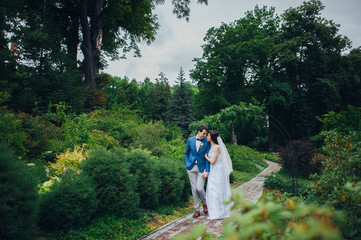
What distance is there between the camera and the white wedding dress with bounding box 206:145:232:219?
588 centimetres

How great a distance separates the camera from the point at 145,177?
19.4ft

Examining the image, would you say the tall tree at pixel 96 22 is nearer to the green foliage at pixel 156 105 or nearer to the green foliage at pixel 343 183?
the green foliage at pixel 343 183

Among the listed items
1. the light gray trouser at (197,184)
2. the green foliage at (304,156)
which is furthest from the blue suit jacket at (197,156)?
the green foliage at (304,156)

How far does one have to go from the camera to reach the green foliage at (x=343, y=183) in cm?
343

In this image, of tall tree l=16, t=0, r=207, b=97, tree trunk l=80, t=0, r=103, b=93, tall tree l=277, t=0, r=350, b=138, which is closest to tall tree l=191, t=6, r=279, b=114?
tall tree l=277, t=0, r=350, b=138

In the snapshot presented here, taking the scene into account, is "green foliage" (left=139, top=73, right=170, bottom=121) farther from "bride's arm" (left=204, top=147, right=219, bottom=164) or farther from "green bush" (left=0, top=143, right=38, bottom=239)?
"green bush" (left=0, top=143, right=38, bottom=239)

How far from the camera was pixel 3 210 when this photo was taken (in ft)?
9.50

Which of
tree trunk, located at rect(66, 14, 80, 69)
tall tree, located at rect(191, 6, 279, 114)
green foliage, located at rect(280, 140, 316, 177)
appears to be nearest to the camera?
green foliage, located at rect(280, 140, 316, 177)

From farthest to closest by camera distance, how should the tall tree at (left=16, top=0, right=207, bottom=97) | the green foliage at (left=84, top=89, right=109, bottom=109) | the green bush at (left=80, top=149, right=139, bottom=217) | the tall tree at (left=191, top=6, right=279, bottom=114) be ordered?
the tall tree at (left=191, top=6, right=279, bottom=114) < the tall tree at (left=16, top=0, right=207, bottom=97) < the green foliage at (left=84, top=89, right=109, bottom=109) < the green bush at (left=80, top=149, right=139, bottom=217)

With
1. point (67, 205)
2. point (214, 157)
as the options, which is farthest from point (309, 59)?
point (67, 205)

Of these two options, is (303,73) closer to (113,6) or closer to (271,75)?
(271,75)

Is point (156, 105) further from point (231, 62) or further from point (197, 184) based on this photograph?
point (197, 184)

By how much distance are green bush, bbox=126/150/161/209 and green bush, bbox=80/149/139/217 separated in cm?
56

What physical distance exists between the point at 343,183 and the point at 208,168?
3058 millimetres
